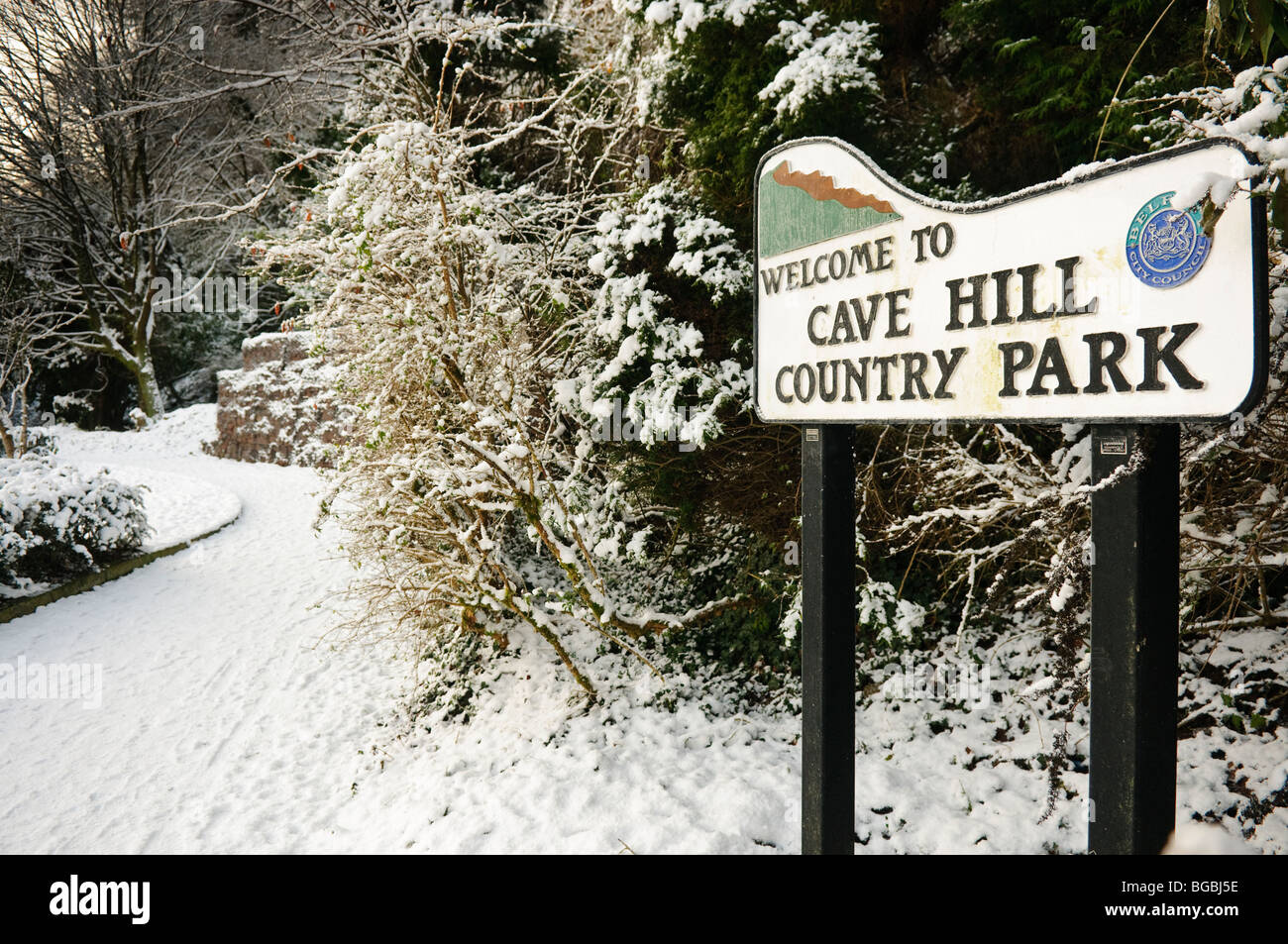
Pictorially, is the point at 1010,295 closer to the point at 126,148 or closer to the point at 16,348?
the point at 16,348

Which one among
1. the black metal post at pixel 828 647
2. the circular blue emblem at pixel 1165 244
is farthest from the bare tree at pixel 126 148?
the circular blue emblem at pixel 1165 244

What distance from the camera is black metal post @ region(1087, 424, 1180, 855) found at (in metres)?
1.35

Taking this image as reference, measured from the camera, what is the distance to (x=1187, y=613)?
3.43 meters

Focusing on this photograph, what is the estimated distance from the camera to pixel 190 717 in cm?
579

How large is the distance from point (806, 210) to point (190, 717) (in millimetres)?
6304

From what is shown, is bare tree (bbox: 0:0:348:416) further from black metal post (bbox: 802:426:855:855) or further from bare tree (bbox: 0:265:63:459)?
black metal post (bbox: 802:426:855:855)

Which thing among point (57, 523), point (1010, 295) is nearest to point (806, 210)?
point (1010, 295)

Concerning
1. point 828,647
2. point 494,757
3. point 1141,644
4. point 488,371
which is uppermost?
point 488,371

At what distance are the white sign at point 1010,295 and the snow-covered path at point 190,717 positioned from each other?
168 inches

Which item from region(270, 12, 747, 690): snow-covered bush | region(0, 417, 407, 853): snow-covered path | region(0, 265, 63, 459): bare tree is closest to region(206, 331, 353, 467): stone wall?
region(0, 265, 63, 459): bare tree

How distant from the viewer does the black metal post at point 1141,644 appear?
1353 mm

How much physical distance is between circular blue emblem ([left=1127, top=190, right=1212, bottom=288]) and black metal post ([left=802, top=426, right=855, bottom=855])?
2.73ft

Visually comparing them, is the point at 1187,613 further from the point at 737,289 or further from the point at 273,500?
the point at 273,500
